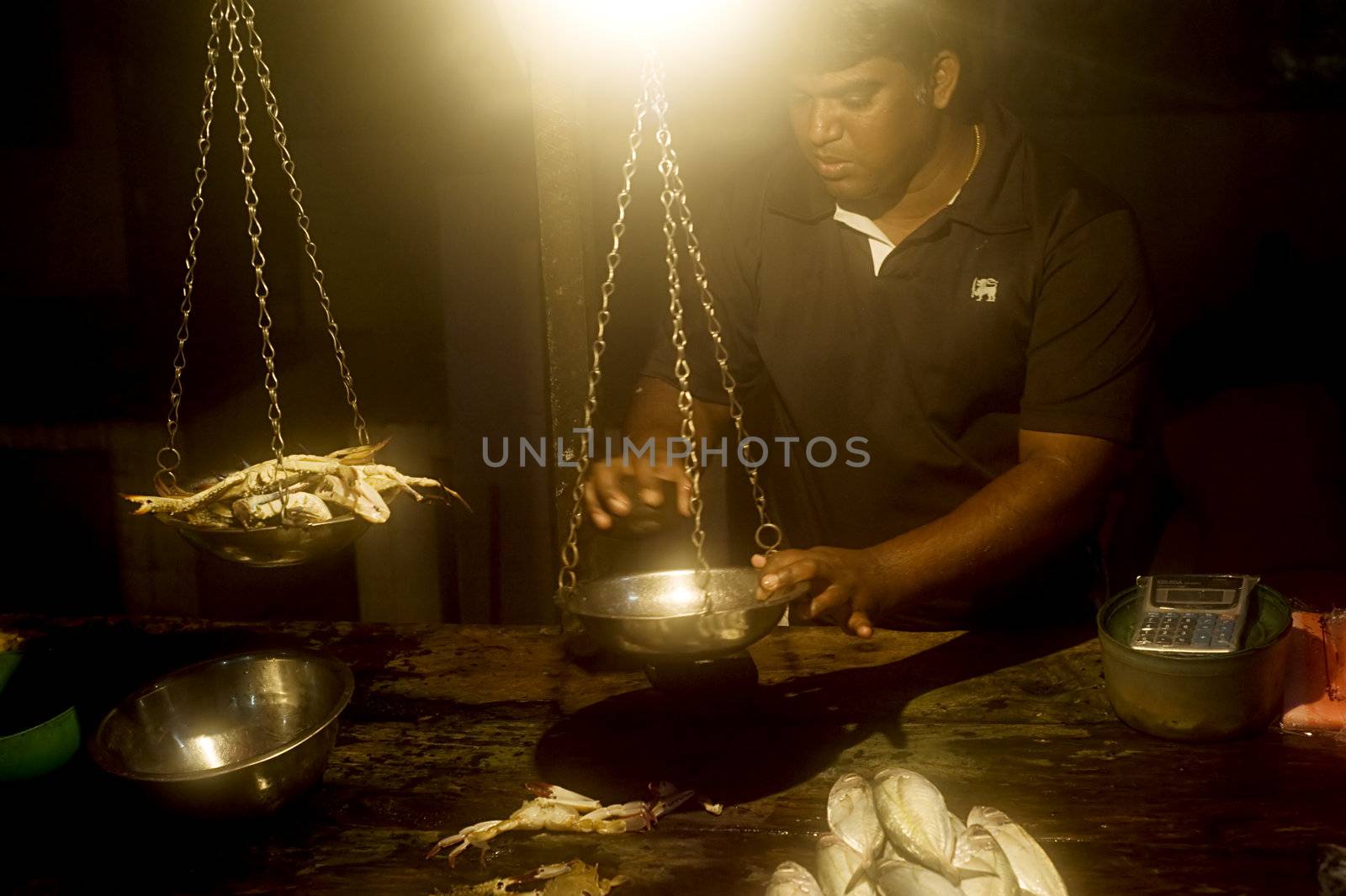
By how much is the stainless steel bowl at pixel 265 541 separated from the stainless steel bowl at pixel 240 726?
293 mm

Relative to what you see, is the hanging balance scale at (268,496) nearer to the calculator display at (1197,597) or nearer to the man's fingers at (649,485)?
the man's fingers at (649,485)

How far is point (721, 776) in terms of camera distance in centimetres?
255

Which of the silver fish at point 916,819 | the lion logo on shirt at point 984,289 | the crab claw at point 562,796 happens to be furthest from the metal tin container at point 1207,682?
the crab claw at point 562,796

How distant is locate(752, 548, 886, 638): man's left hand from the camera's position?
2.42m

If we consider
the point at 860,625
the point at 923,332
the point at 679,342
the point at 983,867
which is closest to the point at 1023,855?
the point at 983,867

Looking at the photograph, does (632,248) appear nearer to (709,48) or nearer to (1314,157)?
(709,48)

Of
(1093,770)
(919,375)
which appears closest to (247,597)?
(919,375)

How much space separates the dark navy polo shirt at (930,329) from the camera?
3262mm

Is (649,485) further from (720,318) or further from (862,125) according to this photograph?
(862,125)

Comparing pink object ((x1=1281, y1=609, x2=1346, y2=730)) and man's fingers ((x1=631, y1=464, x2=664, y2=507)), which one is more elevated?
man's fingers ((x1=631, y1=464, x2=664, y2=507))

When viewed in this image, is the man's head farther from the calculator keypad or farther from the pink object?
the pink object

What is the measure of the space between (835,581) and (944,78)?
73.7 inches

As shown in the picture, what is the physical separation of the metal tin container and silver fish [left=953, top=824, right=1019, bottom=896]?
759mm

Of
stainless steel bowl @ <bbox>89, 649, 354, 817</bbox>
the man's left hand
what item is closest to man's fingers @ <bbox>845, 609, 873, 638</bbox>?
the man's left hand
